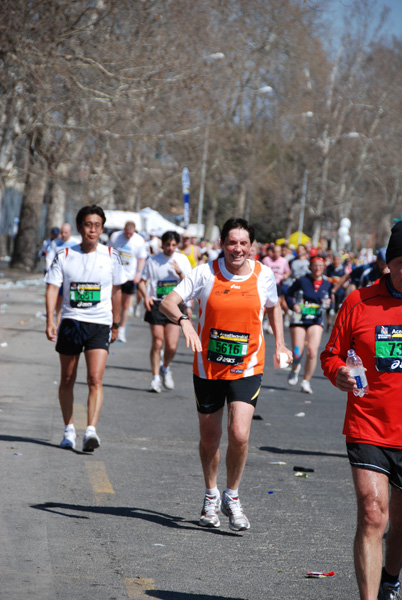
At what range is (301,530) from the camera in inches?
237

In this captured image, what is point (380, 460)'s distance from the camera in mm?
4223

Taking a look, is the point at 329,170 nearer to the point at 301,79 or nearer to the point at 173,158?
the point at 301,79

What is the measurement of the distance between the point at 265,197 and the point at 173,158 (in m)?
26.5

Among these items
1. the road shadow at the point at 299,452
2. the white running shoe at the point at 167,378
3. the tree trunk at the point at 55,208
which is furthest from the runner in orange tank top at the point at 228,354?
the tree trunk at the point at 55,208

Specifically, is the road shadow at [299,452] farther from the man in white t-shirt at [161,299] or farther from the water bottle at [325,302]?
the water bottle at [325,302]

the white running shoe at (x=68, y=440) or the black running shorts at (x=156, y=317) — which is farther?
the black running shorts at (x=156, y=317)

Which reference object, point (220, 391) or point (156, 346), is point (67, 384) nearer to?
point (220, 391)

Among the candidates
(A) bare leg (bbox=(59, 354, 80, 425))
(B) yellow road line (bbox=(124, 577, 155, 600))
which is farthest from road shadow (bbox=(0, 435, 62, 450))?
(B) yellow road line (bbox=(124, 577, 155, 600))

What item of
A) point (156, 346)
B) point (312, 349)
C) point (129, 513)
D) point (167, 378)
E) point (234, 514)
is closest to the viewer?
point (234, 514)

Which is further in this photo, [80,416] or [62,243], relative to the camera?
[62,243]

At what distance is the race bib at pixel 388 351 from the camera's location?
14.2ft

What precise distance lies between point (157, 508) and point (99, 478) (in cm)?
86

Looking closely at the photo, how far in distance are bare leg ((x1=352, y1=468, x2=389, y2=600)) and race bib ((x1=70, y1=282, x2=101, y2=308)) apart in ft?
14.2

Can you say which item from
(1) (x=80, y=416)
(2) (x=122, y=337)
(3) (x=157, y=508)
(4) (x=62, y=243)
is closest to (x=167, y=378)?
(1) (x=80, y=416)
